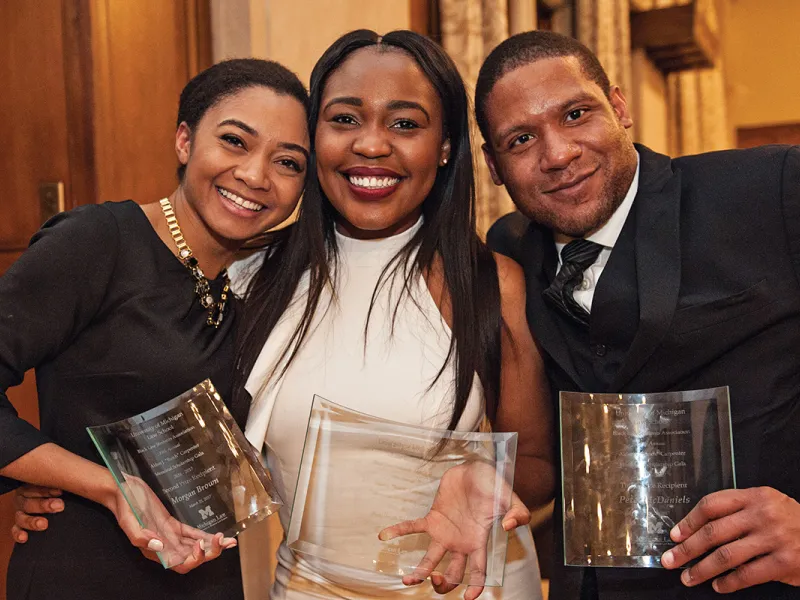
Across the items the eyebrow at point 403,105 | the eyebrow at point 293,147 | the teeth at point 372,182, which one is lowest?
the teeth at point 372,182

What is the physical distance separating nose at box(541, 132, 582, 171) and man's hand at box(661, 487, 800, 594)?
71 cm

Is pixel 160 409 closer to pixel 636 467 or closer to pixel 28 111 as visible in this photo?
pixel 636 467

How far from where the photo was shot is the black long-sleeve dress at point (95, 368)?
1.67m

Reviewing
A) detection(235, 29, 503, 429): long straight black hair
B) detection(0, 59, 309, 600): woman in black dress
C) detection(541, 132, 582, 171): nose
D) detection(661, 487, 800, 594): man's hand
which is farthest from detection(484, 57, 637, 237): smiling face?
detection(661, 487, 800, 594): man's hand

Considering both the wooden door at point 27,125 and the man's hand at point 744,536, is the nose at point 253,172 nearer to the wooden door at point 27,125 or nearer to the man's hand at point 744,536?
the wooden door at point 27,125

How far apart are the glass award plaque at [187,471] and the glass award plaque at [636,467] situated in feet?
1.80

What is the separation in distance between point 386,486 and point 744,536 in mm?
622

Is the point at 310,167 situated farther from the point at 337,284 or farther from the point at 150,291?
the point at 150,291

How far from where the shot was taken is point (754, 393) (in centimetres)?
156

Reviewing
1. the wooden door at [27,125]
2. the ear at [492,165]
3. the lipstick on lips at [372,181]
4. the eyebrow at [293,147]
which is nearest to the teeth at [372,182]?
the lipstick on lips at [372,181]

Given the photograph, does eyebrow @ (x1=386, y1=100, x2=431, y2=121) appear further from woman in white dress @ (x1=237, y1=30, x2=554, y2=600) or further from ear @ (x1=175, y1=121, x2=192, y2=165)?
ear @ (x1=175, y1=121, x2=192, y2=165)

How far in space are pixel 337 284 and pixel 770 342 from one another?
976mm

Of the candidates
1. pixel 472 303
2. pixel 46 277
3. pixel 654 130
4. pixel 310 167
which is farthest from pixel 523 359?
pixel 654 130

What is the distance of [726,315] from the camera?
5.13 feet
